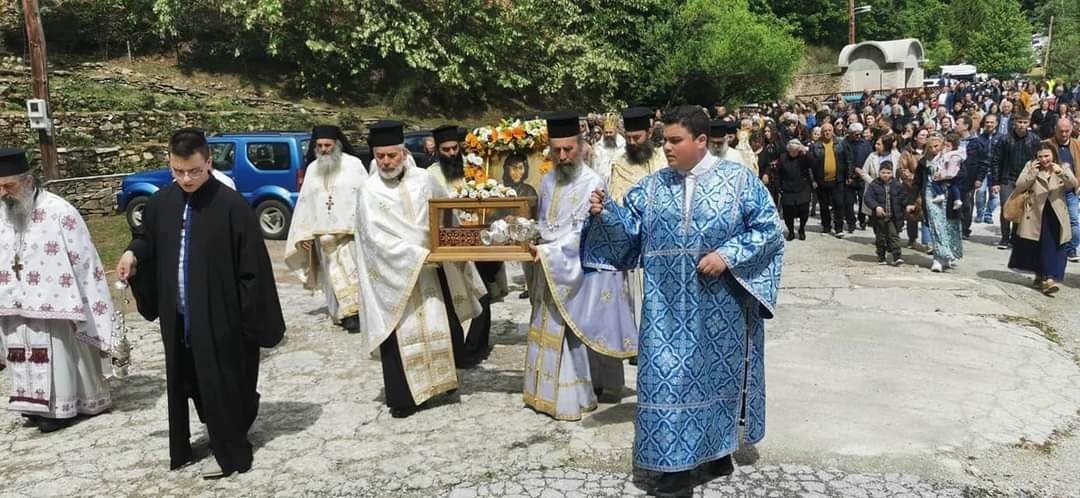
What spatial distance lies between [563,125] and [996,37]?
57.8 meters

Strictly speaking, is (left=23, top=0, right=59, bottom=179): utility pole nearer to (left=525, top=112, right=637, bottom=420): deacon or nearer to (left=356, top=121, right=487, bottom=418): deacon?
(left=356, top=121, right=487, bottom=418): deacon

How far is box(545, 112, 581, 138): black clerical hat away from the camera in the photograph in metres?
5.52

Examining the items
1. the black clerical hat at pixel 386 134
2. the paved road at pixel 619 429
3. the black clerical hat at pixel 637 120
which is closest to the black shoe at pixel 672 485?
the paved road at pixel 619 429

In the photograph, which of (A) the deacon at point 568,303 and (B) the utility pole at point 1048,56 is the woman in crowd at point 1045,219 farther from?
(B) the utility pole at point 1048,56

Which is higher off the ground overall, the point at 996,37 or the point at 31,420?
the point at 996,37

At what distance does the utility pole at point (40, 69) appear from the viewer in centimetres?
1423

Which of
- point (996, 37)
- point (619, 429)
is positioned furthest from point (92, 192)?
point (996, 37)

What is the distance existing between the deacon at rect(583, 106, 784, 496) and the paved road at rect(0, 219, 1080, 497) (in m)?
0.42

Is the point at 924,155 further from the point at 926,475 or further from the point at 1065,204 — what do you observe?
the point at 926,475

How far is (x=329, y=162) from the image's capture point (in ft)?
26.3

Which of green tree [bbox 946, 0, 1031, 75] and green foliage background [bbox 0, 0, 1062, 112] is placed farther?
green tree [bbox 946, 0, 1031, 75]

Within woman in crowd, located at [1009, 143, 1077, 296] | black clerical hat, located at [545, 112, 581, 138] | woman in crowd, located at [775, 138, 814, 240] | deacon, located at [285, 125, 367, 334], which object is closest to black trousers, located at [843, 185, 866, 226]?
woman in crowd, located at [775, 138, 814, 240]

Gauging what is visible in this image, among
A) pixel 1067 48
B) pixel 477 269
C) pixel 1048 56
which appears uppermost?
pixel 1067 48

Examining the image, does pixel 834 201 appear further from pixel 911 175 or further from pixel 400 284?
pixel 400 284
